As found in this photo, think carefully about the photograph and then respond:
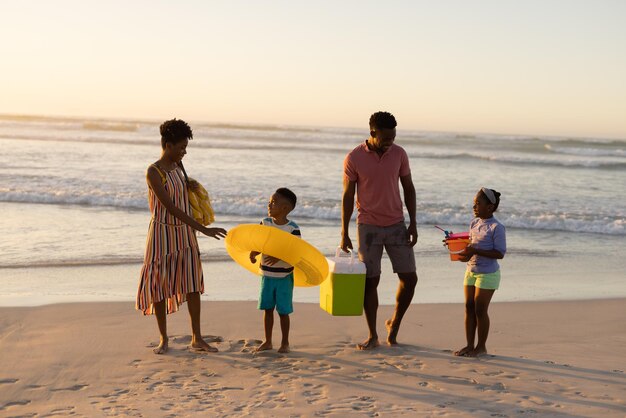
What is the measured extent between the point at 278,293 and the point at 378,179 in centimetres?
108

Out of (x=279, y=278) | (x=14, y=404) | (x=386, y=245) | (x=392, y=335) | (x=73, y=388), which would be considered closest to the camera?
(x=14, y=404)

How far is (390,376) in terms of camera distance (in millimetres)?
4906

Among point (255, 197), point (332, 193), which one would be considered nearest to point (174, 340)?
point (255, 197)

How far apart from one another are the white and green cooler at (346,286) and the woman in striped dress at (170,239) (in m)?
0.84

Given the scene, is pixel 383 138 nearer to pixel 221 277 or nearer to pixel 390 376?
pixel 390 376

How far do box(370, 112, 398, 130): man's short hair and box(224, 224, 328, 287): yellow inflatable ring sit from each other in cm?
95

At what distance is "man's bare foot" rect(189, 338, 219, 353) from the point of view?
5449 millimetres

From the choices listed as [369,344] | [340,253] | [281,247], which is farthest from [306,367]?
[340,253]

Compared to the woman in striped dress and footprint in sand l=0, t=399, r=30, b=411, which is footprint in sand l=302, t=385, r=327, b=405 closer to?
the woman in striped dress

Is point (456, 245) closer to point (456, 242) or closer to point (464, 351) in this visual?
point (456, 242)

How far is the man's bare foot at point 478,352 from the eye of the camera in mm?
5402

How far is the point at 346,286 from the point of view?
17.8ft

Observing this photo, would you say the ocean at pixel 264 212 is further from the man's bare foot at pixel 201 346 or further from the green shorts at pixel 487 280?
the green shorts at pixel 487 280

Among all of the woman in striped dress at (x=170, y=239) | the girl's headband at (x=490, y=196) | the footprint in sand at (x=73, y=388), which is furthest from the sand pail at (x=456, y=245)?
the footprint in sand at (x=73, y=388)
